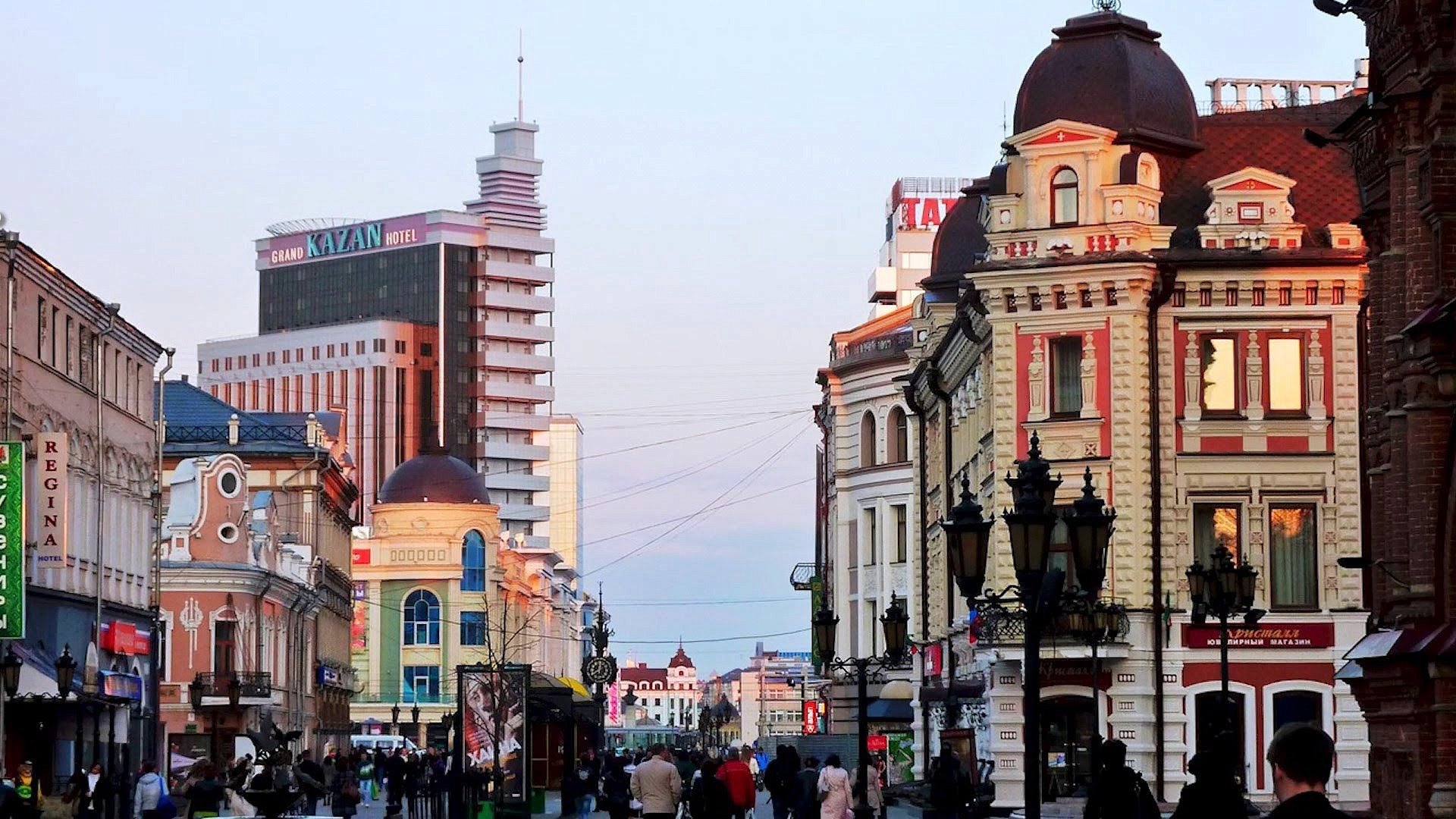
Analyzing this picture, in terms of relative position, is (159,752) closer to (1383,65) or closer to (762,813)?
(762,813)

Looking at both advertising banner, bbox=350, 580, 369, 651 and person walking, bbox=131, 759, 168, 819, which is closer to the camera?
person walking, bbox=131, 759, 168, 819

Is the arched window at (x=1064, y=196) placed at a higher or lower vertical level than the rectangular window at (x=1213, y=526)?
higher

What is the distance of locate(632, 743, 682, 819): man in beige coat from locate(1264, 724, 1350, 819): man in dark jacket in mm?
22191

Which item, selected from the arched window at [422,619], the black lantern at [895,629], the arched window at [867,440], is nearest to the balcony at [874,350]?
the arched window at [867,440]

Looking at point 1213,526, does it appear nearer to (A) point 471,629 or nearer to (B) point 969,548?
(B) point 969,548

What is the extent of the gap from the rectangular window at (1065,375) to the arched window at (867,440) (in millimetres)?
35199

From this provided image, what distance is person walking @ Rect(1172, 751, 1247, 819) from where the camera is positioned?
44.1 ft

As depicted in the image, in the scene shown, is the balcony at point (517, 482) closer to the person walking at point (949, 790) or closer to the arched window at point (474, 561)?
the arched window at point (474, 561)

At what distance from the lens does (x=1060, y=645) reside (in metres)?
44.9

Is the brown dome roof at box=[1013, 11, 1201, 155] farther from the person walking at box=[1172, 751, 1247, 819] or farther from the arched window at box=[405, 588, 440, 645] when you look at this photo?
the arched window at box=[405, 588, 440, 645]

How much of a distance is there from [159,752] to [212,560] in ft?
35.6

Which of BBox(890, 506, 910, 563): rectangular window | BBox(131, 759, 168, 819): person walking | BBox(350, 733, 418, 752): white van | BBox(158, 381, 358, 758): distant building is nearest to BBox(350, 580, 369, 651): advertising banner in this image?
BBox(350, 733, 418, 752): white van

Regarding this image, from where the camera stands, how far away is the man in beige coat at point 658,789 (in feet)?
102

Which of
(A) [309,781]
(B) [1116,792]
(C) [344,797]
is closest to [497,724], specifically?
(C) [344,797]
